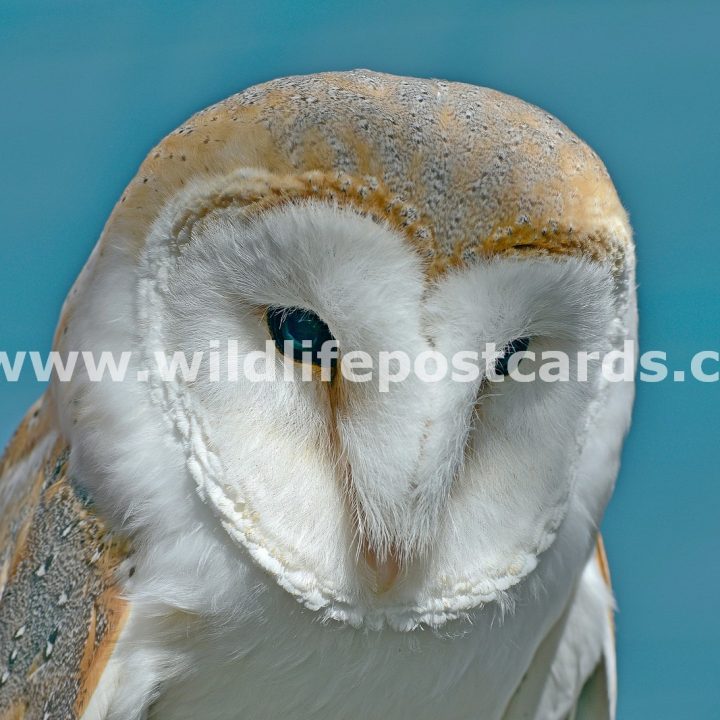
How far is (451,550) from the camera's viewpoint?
1611 millimetres

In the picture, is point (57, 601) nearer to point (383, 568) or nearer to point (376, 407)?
point (383, 568)

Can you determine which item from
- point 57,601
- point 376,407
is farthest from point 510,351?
point 57,601

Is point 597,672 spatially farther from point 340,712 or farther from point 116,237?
point 116,237

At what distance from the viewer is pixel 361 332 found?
143cm

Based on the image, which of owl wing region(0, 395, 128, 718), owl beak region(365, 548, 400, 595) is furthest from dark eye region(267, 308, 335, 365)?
owl wing region(0, 395, 128, 718)

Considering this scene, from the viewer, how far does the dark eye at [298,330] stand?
1487 millimetres

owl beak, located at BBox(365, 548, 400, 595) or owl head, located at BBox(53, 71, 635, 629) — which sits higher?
owl head, located at BBox(53, 71, 635, 629)

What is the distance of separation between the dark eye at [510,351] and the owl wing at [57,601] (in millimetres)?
573

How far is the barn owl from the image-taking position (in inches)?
56.4

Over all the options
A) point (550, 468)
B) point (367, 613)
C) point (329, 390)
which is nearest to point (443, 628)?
point (367, 613)

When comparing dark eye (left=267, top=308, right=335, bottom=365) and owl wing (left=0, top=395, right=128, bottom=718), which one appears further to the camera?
owl wing (left=0, top=395, right=128, bottom=718)

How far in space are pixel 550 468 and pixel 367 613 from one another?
315mm

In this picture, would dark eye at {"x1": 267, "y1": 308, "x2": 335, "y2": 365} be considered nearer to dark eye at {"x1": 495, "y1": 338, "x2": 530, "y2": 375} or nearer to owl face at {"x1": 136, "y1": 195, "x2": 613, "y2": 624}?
owl face at {"x1": 136, "y1": 195, "x2": 613, "y2": 624}

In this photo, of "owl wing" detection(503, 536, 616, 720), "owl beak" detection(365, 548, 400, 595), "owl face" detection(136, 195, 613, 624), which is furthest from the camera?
"owl wing" detection(503, 536, 616, 720)
